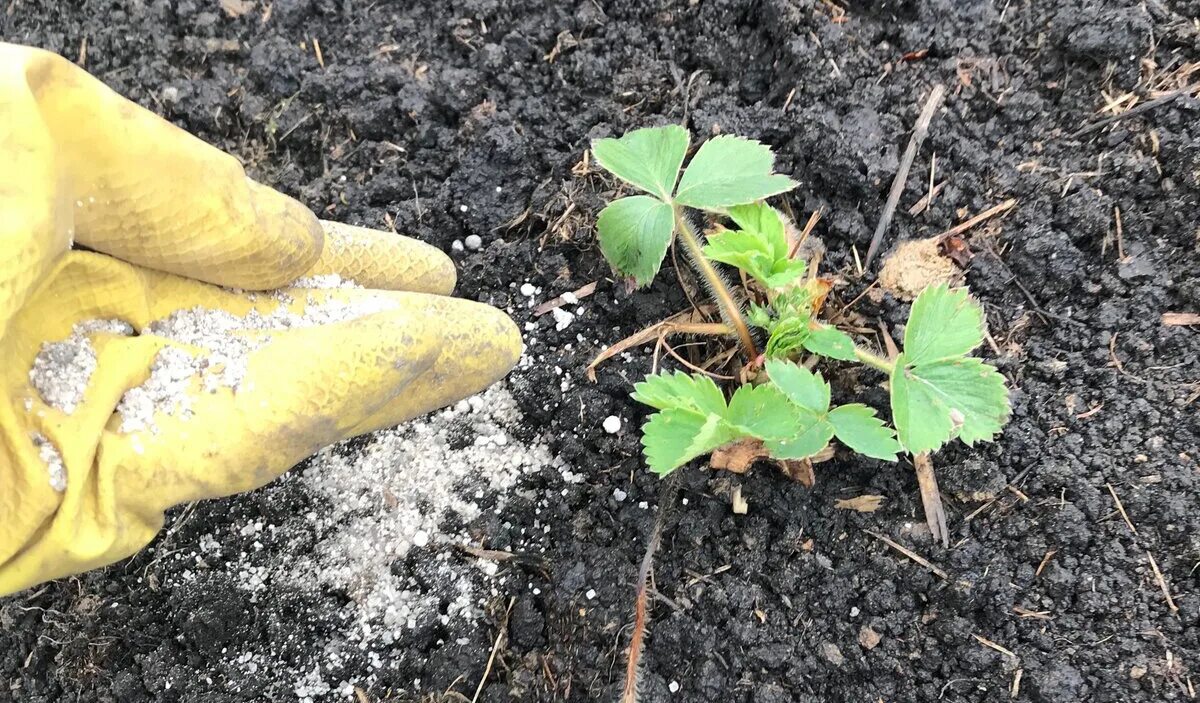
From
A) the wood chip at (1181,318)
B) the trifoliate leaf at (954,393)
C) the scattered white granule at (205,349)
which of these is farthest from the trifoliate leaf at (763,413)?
the wood chip at (1181,318)

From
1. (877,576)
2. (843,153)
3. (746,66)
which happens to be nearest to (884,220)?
(843,153)

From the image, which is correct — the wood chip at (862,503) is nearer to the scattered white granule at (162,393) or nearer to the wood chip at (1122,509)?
the wood chip at (1122,509)

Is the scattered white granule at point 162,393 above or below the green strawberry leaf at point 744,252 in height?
above

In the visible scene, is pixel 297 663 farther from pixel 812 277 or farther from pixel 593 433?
pixel 812 277

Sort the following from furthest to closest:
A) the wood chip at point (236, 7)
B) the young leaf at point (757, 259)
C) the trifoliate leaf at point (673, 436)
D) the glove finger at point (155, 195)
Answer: the wood chip at point (236, 7) < the young leaf at point (757, 259) < the trifoliate leaf at point (673, 436) < the glove finger at point (155, 195)

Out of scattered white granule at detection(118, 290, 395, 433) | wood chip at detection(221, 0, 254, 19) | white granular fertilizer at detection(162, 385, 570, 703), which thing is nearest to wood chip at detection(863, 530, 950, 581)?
white granular fertilizer at detection(162, 385, 570, 703)

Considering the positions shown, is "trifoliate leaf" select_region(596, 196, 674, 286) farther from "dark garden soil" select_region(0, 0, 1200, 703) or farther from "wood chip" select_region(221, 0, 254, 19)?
"wood chip" select_region(221, 0, 254, 19)

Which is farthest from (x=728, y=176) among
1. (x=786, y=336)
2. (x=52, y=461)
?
(x=52, y=461)

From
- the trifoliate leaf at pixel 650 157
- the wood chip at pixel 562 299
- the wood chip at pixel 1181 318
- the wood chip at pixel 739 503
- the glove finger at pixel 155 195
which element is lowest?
the wood chip at pixel 739 503
